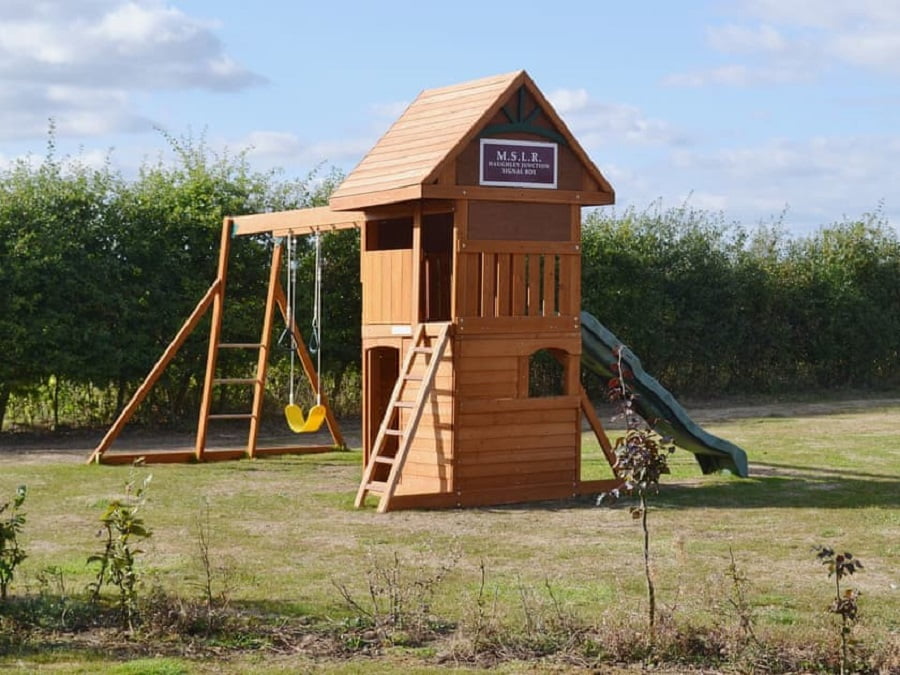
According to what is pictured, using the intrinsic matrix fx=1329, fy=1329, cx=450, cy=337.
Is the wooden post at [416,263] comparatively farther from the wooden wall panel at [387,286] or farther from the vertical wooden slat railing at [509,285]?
the vertical wooden slat railing at [509,285]

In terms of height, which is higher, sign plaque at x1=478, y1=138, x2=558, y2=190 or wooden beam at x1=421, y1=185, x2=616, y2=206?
sign plaque at x1=478, y1=138, x2=558, y2=190

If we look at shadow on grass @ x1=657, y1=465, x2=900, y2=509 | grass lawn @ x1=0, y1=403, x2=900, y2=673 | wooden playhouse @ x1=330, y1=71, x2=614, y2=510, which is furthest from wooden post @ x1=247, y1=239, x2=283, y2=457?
shadow on grass @ x1=657, y1=465, x2=900, y2=509

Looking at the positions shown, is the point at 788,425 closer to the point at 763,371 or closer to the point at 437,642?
the point at 763,371

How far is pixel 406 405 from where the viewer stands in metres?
12.3

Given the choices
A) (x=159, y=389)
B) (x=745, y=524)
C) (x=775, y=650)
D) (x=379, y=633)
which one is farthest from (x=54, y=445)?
(x=775, y=650)

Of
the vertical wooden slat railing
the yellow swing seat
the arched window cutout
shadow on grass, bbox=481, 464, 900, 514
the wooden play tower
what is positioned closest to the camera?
shadow on grass, bbox=481, 464, 900, 514

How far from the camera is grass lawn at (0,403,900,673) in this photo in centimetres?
671

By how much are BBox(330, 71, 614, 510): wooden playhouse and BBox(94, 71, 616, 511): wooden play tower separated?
0.01 meters

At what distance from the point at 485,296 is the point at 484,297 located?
0.02 meters

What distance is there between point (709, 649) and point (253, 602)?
2.72 m

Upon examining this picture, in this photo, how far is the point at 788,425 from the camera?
66.1 ft

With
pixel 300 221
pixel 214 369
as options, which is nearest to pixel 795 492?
pixel 300 221

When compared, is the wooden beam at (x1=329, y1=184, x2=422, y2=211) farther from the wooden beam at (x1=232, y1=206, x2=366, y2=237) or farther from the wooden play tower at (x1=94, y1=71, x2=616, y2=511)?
the wooden beam at (x1=232, y1=206, x2=366, y2=237)

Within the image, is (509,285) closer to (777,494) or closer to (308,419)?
(777,494)
